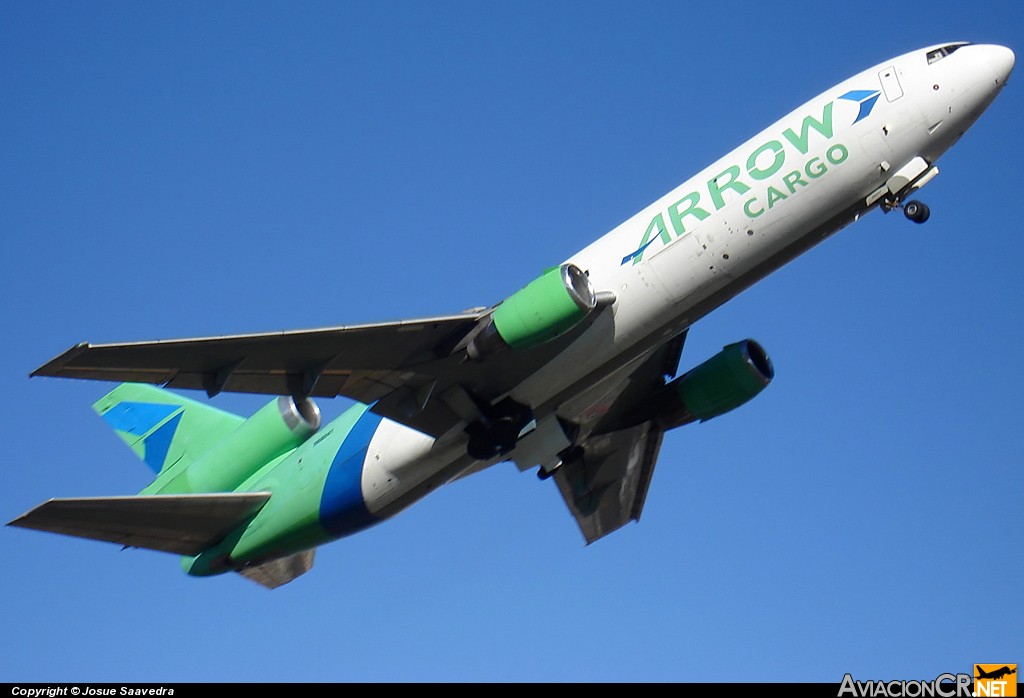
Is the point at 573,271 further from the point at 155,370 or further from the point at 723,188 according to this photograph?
the point at 155,370

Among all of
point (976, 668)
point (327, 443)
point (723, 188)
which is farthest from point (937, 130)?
point (327, 443)

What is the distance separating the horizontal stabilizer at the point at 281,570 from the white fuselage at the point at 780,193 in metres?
10.8

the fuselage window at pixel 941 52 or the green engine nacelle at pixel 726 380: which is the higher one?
the fuselage window at pixel 941 52

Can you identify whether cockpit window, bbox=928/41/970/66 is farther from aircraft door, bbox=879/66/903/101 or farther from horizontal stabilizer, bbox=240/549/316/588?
horizontal stabilizer, bbox=240/549/316/588

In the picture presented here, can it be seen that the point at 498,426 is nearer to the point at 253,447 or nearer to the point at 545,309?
the point at 545,309

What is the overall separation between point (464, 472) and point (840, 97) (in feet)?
42.5

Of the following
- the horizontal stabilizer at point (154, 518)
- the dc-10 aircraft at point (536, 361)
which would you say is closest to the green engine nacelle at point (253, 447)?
the dc-10 aircraft at point (536, 361)

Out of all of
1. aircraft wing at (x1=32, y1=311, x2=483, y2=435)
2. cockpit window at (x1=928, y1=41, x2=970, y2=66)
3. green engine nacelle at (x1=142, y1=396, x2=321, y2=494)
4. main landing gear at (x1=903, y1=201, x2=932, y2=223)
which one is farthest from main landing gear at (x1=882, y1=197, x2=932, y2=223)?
green engine nacelle at (x1=142, y1=396, x2=321, y2=494)

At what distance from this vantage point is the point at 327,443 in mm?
33625

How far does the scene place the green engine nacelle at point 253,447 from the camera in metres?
35.2

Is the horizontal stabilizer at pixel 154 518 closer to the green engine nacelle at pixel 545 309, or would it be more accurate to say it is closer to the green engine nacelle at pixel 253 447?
the green engine nacelle at pixel 253 447

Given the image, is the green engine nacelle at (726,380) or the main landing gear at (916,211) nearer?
the main landing gear at (916,211)

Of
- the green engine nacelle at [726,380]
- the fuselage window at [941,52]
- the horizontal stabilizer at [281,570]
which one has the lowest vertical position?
the green engine nacelle at [726,380]

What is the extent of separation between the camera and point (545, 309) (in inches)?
1115
